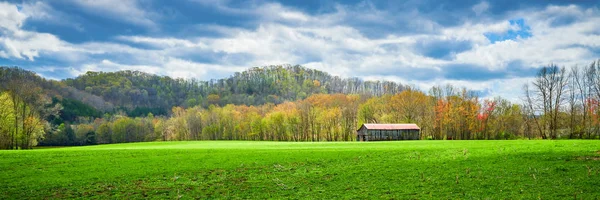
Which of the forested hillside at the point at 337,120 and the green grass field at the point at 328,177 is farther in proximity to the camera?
the forested hillside at the point at 337,120

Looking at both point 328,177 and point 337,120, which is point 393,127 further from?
point 328,177

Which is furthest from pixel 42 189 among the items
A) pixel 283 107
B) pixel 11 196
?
pixel 283 107

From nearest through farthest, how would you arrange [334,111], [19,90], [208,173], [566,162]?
1. [566,162]
2. [208,173]
3. [19,90]
4. [334,111]

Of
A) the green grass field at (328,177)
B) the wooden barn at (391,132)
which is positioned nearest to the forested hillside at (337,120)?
the wooden barn at (391,132)

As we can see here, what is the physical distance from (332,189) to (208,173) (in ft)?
31.4

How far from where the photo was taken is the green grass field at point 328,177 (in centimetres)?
1997

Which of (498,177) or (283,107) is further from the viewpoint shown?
(283,107)

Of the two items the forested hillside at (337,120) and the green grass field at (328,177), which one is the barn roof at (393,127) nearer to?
the forested hillside at (337,120)

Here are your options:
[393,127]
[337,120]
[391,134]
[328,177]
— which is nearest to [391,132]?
[391,134]

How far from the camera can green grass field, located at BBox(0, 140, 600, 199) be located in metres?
20.0

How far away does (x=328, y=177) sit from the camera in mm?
24500

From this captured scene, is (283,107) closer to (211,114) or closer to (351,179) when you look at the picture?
(211,114)

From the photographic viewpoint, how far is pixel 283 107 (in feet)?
496

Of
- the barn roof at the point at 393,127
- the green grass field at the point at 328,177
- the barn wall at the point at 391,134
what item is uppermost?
the barn roof at the point at 393,127
